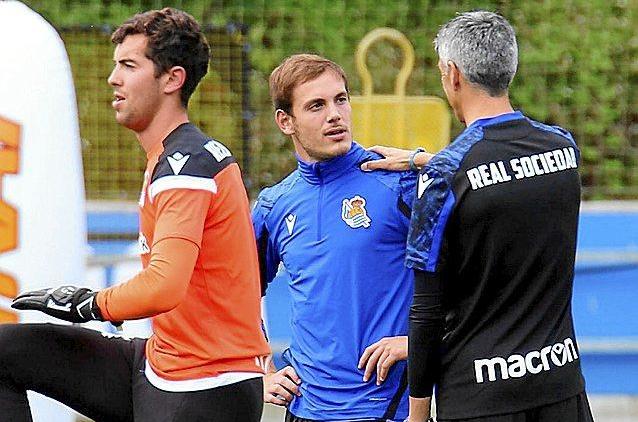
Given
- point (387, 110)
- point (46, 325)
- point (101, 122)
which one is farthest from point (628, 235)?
point (46, 325)

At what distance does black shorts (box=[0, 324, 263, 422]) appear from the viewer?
375 cm

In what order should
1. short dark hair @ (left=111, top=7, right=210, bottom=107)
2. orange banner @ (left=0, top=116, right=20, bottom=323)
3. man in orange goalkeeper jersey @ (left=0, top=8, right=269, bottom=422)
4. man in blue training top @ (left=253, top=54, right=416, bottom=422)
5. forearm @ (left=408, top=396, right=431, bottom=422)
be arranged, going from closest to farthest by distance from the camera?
forearm @ (left=408, top=396, right=431, bottom=422), man in orange goalkeeper jersey @ (left=0, top=8, right=269, bottom=422), short dark hair @ (left=111, top=7, right=210, bottom=107), man in blue training top @ (left=253, top=54, right=416, bottom=422), orange banner @ (left=0, top=116, right=20, bottom=323)

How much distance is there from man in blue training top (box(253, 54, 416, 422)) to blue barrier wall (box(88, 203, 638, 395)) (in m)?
3.62

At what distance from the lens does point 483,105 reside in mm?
3506

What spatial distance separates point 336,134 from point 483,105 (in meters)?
0.64

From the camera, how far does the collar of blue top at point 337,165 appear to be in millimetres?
4043

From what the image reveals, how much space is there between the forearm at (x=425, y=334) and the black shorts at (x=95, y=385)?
1.68 feet

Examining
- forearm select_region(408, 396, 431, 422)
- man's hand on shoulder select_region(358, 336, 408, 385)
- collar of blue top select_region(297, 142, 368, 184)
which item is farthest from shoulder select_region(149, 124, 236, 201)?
forearm select_region(408, 396, 431, 422)

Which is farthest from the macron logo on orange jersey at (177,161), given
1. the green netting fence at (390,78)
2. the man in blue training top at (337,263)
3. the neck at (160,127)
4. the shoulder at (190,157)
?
the green netting fence at (390,78)

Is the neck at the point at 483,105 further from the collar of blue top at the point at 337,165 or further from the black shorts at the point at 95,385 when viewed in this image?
the black shorts at the point at 95,385

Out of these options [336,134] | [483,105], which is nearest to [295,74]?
[336,134]

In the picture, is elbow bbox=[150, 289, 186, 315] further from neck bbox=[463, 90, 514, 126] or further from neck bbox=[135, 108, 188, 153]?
neck bbox=[463, 90, 514, 126]

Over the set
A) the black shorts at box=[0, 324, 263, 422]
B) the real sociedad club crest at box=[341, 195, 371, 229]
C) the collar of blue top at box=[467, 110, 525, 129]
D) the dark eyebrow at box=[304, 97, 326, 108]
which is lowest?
the black shorts at box=[0, 324, 263, 422]

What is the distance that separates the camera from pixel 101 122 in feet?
26.8
